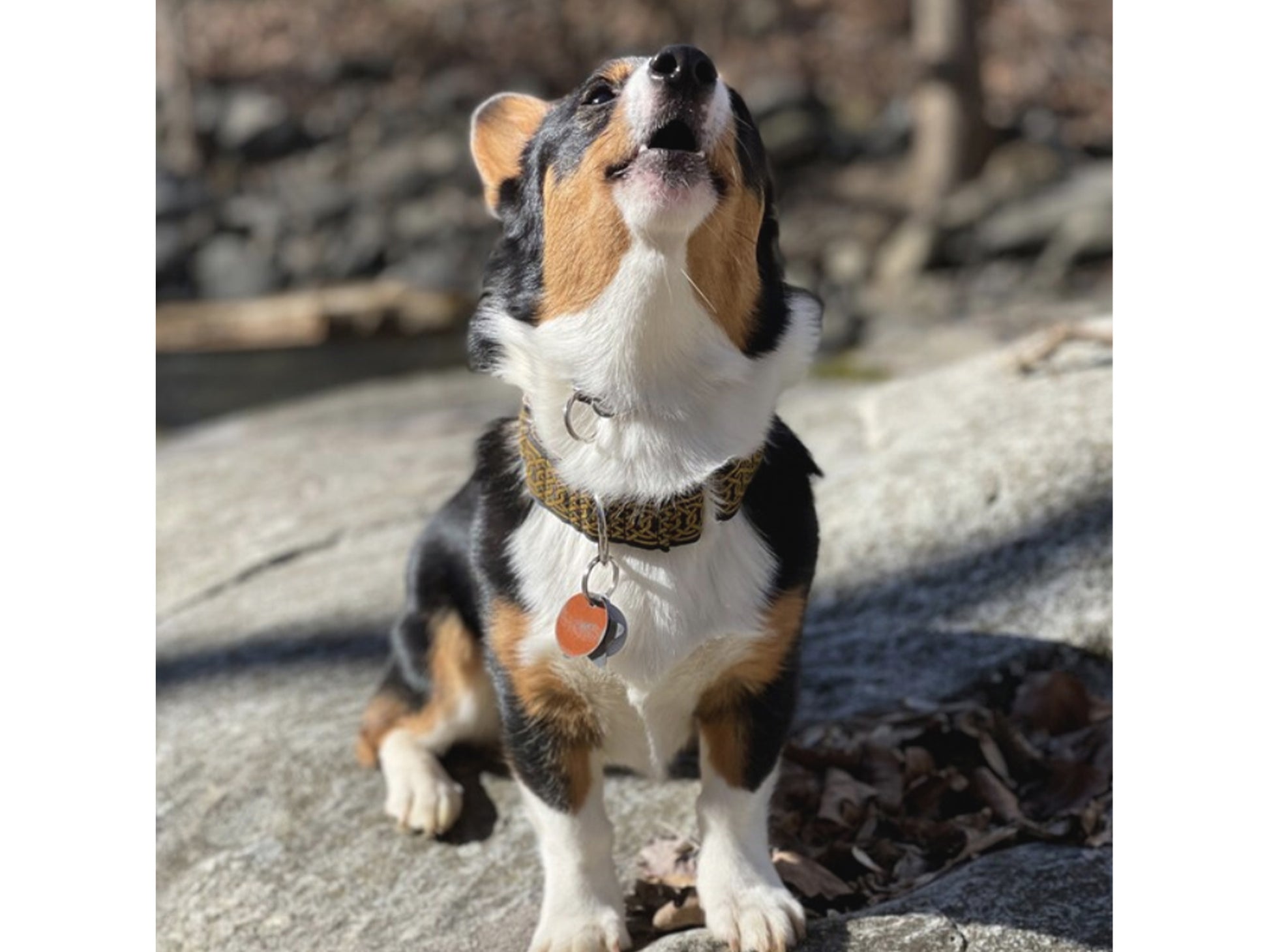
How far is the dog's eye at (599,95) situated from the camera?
229 cm

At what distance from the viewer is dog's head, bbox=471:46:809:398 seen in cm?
218

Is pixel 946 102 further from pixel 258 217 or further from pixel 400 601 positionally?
pixel 400 601

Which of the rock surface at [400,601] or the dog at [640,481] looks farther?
the rock surface at [400,601]

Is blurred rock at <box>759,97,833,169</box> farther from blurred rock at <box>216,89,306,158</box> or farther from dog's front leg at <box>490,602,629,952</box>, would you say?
dog's front leg at <box>490,602,629,952</box>

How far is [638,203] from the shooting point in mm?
2188

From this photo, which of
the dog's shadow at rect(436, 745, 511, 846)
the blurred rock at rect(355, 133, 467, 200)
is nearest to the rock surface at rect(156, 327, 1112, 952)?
the dog's shadow at rect(436, 745, 511, 846)

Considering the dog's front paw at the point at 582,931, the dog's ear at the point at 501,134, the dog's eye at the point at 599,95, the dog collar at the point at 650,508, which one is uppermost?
the dog's eye at the point at 599,95

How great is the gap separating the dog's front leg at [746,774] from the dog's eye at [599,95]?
904mm

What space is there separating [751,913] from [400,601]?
5.80 feet

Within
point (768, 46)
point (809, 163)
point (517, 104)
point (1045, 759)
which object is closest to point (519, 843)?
point (1045, 759)

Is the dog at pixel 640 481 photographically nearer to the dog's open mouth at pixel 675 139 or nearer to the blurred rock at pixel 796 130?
the dog's open mouth at pixel 675 139

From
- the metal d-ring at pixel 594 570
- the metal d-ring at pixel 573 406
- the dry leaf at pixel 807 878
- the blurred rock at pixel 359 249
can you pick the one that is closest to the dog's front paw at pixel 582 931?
the dry leaf at pixel 807 878

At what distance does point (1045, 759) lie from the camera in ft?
10.2

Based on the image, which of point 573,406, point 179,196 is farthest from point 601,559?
point 179,196
